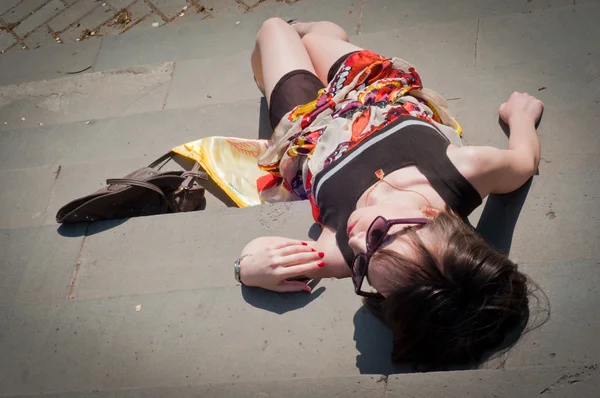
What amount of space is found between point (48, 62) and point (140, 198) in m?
2.35

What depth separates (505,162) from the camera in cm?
235

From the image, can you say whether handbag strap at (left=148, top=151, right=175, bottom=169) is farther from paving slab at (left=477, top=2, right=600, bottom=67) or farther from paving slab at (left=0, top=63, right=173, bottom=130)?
paving slab at (left=477, top=2, right=600, bottom=67)

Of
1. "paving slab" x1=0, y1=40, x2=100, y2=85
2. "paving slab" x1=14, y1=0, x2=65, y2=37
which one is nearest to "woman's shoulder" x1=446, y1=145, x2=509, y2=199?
"paving slab" x1=0, y1=40, x2=100, y2=85

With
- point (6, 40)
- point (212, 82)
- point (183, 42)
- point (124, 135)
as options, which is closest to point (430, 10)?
point (212, 82)

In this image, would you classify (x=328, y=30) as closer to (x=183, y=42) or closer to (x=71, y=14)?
(x=183, y=42)

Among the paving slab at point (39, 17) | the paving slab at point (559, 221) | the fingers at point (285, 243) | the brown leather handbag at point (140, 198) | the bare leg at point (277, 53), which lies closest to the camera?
the paving slab at point (559, 221)

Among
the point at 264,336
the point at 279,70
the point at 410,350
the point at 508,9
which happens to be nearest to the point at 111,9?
the point at 279,70

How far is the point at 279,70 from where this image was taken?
3227mm

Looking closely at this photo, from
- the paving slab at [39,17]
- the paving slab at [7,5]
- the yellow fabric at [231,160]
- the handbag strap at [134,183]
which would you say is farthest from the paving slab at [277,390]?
the paving slab at [7,5]

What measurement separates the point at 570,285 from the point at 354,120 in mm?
1149

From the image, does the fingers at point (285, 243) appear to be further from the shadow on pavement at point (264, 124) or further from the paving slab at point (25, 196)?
the paving slab at point (25, 196)

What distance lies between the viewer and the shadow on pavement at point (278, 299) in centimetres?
226

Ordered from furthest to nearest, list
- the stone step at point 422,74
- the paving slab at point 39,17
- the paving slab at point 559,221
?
the paving slab at point 39,17 → the stone step at point 422,74 → the paving slab at point 559,221

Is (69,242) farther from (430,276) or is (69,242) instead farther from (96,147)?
(430,276)
